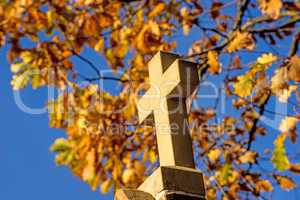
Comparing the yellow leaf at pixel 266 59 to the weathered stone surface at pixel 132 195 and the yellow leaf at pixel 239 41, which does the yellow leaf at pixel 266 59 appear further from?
the weathered stone surface at pixel 132 195

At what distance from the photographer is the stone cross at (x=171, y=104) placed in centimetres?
317

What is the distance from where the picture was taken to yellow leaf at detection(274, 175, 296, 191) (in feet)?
20.2

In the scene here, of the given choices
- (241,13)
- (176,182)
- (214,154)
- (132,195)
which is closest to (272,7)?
(241,13)

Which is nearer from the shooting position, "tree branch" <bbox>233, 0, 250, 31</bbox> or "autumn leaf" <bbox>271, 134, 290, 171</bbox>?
"autumn leaf" <bbox>271, 134, 290, 171</bbox>

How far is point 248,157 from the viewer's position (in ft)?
20.3

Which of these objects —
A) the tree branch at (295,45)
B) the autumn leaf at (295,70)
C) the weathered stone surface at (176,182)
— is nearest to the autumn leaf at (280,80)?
the autumn leaf at (295,70)

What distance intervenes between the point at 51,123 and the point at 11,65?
909 mm

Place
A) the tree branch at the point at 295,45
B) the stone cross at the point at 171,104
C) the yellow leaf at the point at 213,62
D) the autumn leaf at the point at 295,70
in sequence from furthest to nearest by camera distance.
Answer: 1. the yellow leaf at the point at 213,62
2. the tree branch at the point at 295,45
3. the autumn leaf at the point at 295,70
4. the stone cross at the point at 171,104

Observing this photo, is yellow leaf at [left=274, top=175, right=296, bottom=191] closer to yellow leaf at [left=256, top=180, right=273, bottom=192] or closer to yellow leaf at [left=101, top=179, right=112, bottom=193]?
yellow leaf at [left=256, top=180, right=273, bottom=192]

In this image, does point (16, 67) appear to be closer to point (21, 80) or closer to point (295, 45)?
point (21, 80)

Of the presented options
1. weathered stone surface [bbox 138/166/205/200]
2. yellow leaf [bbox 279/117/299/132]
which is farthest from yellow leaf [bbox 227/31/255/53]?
weathered stone surface [bbox 138/166/205/200]

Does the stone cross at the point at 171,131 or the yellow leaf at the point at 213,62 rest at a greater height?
the yellow leaf at the point at 213,62

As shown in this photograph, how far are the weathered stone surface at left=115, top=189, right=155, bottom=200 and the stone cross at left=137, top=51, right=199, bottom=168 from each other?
0.32 meters

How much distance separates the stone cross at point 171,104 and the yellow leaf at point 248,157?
2826 millimetres
